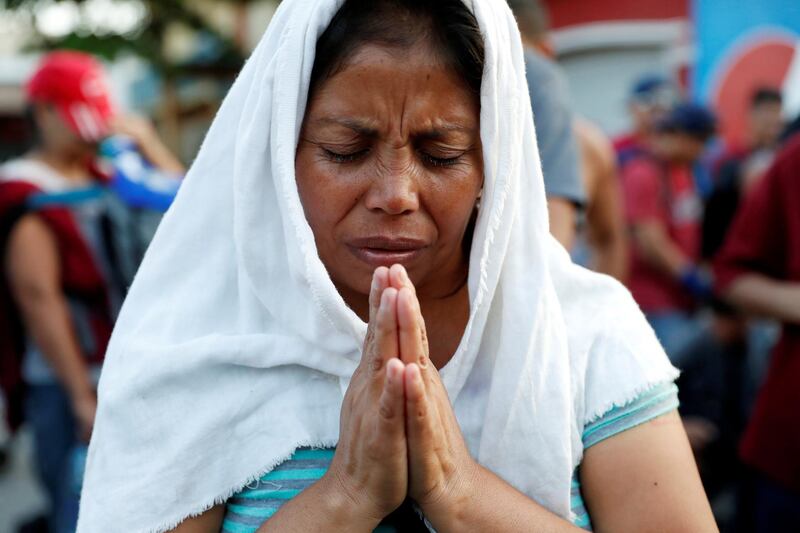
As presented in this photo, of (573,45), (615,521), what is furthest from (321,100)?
(573,45)

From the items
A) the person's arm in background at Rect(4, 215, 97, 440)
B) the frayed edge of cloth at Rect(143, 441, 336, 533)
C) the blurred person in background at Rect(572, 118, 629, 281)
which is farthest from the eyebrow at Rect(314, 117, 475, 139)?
the blurred person in background at Rect(572, 118, 629, 281)

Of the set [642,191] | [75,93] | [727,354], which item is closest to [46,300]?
[75,93]

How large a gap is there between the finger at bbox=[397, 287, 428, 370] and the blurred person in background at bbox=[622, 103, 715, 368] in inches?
161

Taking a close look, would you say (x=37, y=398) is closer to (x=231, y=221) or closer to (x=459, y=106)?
(x=231, y=221)

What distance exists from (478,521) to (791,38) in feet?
28.4

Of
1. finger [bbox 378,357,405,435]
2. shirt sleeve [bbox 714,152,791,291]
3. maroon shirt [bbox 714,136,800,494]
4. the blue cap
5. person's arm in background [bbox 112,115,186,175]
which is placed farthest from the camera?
the blue cap

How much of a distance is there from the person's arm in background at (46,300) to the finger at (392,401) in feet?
8.72

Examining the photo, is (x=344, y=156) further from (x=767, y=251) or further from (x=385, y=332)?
(x=767, y=251)

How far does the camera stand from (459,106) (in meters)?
1.59

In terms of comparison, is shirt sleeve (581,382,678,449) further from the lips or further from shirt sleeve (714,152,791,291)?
shirt sleeve (714,152,791,291)

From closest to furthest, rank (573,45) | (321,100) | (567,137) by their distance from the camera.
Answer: (321,100) → (567,137) → (573,45)

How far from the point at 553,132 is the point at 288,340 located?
1342 millimetres

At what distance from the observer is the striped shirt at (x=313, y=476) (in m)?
1.56

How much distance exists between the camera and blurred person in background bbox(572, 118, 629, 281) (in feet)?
14.0
